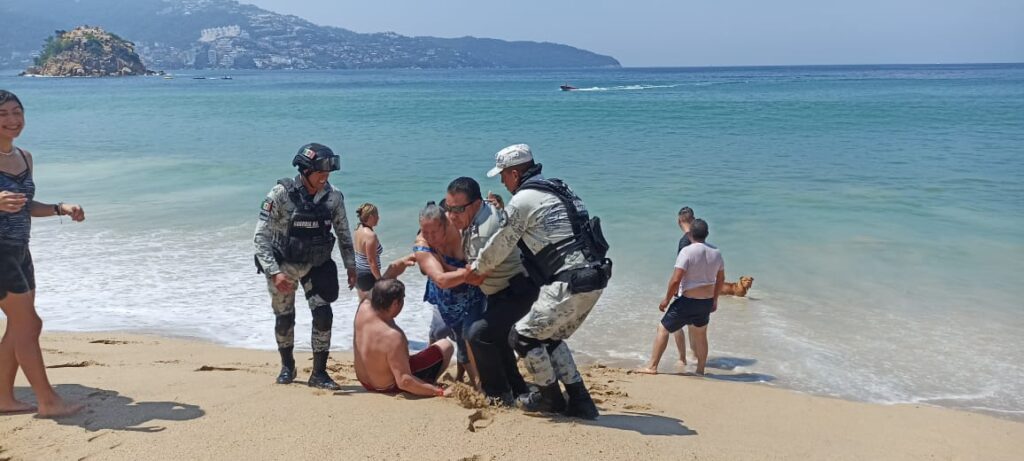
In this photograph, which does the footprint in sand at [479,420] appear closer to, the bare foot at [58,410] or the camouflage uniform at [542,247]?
the camouflage uniform at [542,247]

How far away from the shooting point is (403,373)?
545 cm

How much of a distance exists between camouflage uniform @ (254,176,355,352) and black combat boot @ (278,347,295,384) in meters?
0.05

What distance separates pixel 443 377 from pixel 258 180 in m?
15.0

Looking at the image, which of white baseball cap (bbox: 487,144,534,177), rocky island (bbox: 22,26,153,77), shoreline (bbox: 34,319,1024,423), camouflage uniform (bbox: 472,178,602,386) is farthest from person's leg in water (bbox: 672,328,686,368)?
rocky island (bbox: 22,26,153,77)

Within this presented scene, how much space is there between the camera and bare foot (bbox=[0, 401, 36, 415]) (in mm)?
4816

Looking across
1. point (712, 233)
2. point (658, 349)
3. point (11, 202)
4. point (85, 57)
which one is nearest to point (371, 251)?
point (658, 349)

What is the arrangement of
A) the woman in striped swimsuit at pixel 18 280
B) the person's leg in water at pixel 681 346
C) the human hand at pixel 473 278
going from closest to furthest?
the woman in striped swimsuit at pixel 18 280
the human hand at pixel 473 278
the person's leg in water at pixel 681 346

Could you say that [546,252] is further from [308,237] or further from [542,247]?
[308,237]

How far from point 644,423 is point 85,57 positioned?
157 metres

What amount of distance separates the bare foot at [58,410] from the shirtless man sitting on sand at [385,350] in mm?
1707

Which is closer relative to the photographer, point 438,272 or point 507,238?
point 507,238

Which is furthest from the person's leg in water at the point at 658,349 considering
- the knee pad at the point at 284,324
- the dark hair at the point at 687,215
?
the knee pad at the point at 284,324

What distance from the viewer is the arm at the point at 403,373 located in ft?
17.8

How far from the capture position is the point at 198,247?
12.4 metres
